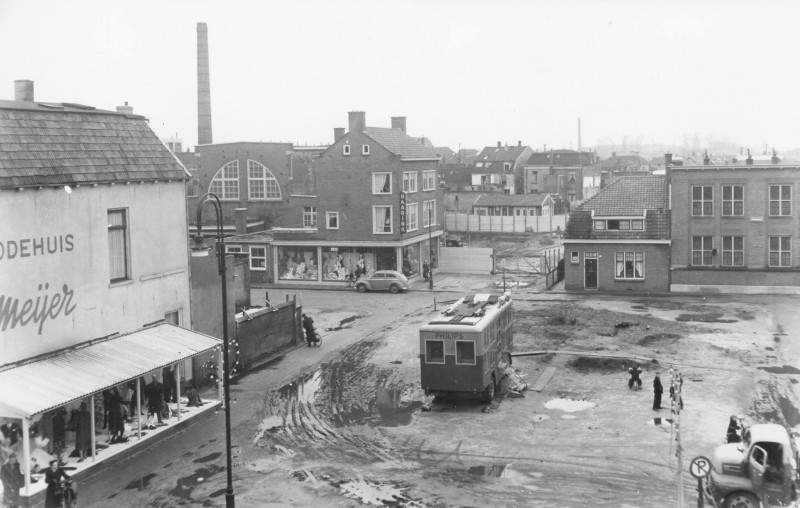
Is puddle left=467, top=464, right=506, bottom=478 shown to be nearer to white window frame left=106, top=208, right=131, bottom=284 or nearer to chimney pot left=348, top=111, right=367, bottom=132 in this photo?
white window frame left=106, top=208, right=131, bottom=284

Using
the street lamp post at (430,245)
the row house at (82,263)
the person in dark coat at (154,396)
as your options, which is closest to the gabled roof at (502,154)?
the street lamp post at (430,245)

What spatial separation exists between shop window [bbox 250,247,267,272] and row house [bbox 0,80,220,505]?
30.4 metres

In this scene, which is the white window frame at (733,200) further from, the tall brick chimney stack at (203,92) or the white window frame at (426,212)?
the tall brick chimney stack at (203,92)

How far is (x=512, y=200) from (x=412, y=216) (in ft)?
98.7

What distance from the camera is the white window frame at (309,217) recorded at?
60469 millimetres

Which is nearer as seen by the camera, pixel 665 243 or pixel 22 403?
pixel 22 403

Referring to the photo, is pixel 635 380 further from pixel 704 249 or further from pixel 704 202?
pixel 704 202

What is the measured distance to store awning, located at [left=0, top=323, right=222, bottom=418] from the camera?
19328mm

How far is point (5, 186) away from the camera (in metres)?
20.9

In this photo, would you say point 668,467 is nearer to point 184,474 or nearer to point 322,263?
point 184,474

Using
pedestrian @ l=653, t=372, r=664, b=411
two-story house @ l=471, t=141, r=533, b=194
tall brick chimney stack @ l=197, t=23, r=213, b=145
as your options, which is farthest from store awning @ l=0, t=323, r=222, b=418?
two-story house @ l=471, t=141, r=533, b=194

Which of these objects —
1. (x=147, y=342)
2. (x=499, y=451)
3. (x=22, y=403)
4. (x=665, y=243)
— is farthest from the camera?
(x=665, y=243)

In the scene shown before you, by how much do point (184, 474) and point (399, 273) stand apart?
113ft

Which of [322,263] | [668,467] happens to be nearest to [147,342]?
[668,467]
